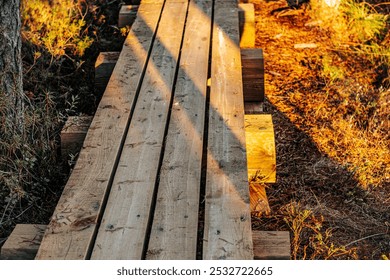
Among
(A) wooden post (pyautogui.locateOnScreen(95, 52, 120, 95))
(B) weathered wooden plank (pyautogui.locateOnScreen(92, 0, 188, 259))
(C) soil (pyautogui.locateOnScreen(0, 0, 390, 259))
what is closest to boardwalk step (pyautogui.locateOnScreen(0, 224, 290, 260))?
(B) weathered wooden plank (pyautogui.locateOnScreen(92, 0, 188, 259))

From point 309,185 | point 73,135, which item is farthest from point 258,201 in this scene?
point 73,135

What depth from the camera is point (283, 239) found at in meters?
3.17

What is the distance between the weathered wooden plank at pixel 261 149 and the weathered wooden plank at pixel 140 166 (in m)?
0.50

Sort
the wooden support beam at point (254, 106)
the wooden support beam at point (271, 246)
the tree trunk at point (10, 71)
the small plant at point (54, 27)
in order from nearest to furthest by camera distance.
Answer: the wooden support beam at point (271, 246) → the tree trunk at point (10, 71) → the wooden support beam at point (254, 106) → the small plant at point (54, 27)

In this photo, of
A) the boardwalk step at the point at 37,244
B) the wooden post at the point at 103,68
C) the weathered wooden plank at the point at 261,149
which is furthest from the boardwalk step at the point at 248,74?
the boardwalk step at the point at 37,244

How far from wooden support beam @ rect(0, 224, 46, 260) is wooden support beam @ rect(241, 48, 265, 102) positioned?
2135mm

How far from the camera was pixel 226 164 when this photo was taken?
3494mm

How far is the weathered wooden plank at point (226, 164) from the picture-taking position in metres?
2.97

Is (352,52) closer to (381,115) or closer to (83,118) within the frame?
(381,115)

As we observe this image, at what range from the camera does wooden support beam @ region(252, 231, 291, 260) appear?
3100 mm

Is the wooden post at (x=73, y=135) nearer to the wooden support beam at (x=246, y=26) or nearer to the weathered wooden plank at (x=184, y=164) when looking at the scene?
the weathered wooden plank at (x=184, y=164)

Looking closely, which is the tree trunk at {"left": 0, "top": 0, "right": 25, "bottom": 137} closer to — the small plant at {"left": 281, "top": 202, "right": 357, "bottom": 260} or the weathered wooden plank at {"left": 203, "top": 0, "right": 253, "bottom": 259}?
the weathered wooden plank at {"left": 203, "top": 0, "right": 253, "bottom": 259}

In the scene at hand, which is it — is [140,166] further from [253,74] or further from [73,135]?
[253,74]

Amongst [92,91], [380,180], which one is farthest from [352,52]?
[92,91]
